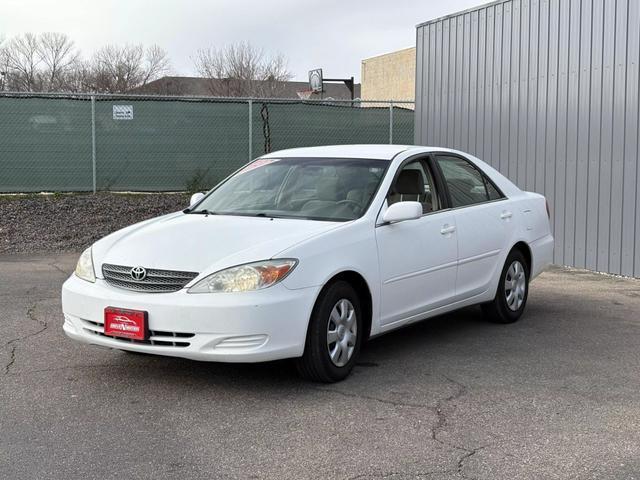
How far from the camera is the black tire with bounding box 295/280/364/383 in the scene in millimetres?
5152

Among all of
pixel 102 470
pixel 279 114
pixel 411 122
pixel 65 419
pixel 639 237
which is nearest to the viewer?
pixel 102 470

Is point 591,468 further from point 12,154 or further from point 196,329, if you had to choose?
point 12,154

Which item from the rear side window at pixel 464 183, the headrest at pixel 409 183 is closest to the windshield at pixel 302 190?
the headrest at pixel 409 183

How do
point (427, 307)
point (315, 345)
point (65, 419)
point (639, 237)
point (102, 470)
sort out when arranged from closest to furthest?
point (102, 470)
point (65, 419)
point (315, 345)
point (427, 307)
point (639, 237)

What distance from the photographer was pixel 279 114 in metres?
18.2

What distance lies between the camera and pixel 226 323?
4.88 m

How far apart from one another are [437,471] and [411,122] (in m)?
16.2

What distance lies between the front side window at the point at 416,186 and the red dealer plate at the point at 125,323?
2142 millimetres

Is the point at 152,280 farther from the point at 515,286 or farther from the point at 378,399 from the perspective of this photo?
the point at 515,286

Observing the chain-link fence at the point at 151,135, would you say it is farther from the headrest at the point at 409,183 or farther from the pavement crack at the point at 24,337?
the headrest at the point at 409,183

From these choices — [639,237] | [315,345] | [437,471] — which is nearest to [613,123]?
[639,237]

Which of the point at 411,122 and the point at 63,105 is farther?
the point at 411,122

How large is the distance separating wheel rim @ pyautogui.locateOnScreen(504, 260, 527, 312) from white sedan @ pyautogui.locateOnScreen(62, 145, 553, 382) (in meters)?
0.02

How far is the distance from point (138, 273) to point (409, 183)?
2.29 meters
